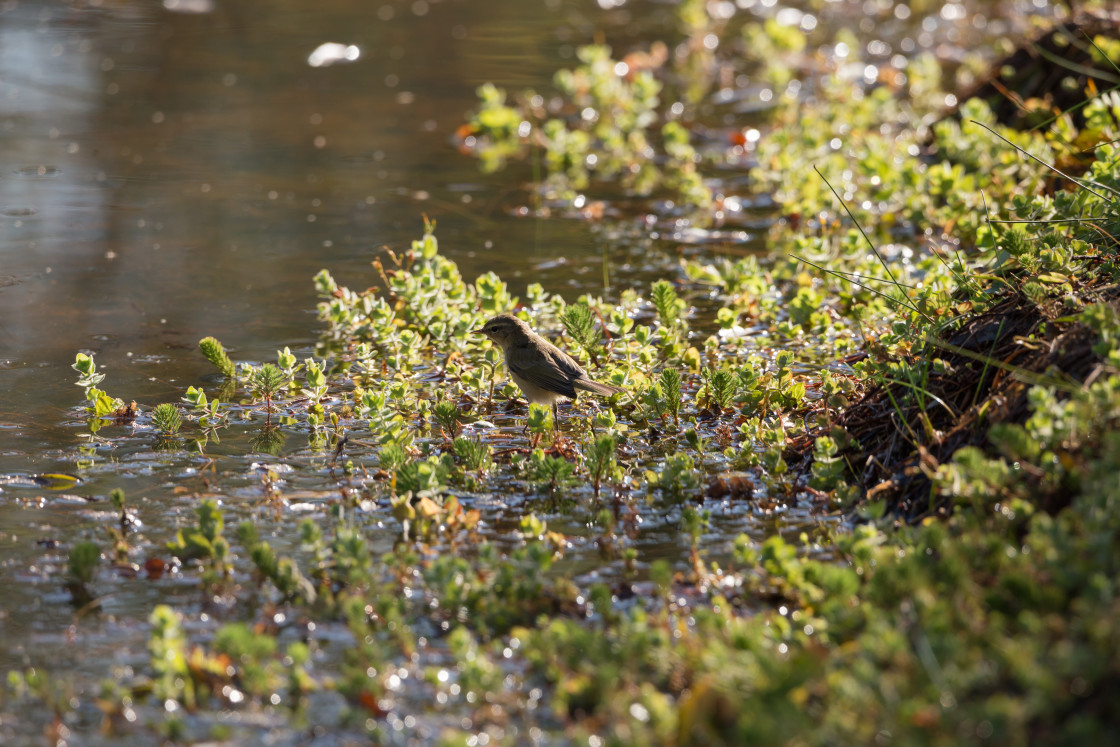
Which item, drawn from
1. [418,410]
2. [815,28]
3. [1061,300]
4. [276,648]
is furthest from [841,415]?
[815,28]

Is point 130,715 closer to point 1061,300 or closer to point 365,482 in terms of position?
point 365,482

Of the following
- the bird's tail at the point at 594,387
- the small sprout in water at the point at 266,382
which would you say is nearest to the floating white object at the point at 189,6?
the small sprout in water at the point at 266,382

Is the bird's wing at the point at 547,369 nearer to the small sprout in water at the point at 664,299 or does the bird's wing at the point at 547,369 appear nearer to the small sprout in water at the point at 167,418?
the small sprout in water at the point at 664,299

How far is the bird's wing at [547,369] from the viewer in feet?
19.8

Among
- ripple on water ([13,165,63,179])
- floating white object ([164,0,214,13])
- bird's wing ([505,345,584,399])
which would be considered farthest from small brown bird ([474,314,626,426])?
floating white object ([164,0,214,13])

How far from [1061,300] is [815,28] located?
1220 cm

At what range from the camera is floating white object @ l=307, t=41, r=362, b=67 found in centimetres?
1420

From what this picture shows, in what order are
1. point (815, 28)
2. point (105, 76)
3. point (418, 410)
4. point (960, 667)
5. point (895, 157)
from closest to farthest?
point (960, 667), point (418, 410), point (895, 157), point (105, 76), point (815, 28)

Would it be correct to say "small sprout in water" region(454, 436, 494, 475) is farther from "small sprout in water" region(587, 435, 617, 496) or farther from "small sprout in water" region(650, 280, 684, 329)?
"small sprout in water" region(650, 280, 684, 329)

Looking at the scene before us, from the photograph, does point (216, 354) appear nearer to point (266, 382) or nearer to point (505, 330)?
point (266, 382)

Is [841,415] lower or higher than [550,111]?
higher

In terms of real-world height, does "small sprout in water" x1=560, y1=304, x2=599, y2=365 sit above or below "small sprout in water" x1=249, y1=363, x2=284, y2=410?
above

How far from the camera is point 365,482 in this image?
5.38 metres

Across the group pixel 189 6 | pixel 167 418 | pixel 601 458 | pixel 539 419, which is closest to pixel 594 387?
pixel 539 419
